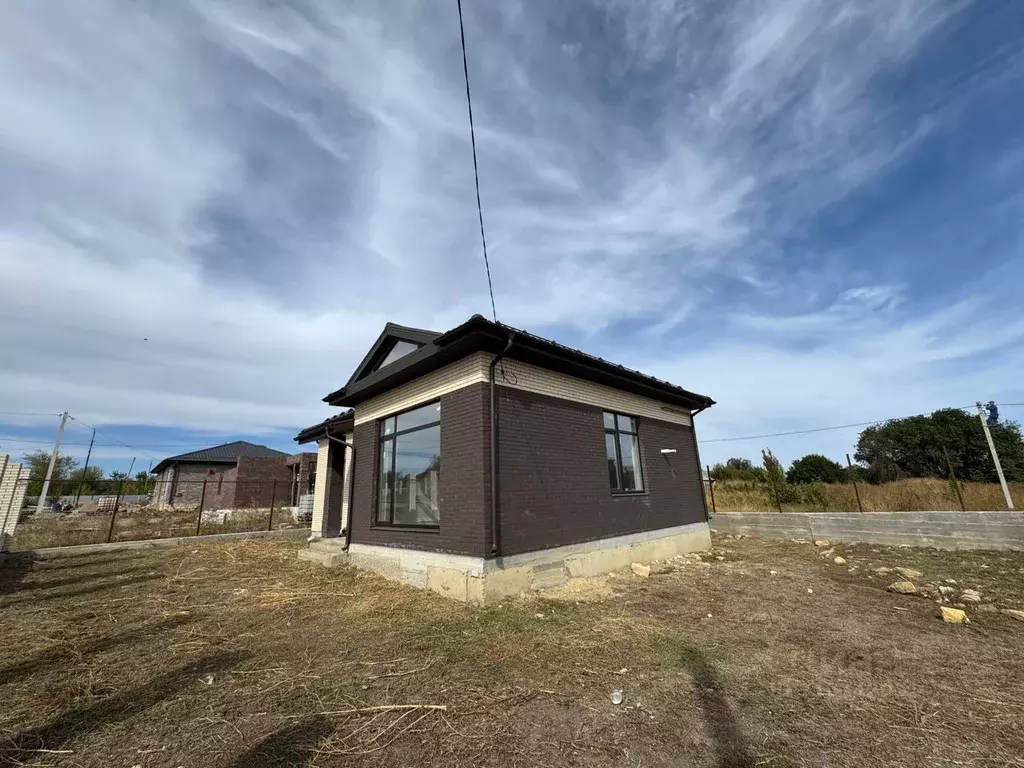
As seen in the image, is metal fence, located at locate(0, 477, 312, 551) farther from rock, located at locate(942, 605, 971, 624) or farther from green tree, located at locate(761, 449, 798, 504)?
green tree, located at locate(761, 449, 798, 504)

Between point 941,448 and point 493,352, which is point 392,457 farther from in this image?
point 941,448

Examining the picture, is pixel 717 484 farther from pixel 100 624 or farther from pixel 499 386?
pixel 100 624

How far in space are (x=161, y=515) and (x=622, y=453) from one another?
2533 cm

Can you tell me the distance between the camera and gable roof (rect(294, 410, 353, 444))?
11062 mm

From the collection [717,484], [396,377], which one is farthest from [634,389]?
[717,484]

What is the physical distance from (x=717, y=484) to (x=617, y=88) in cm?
1592

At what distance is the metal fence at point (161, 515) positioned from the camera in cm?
1231

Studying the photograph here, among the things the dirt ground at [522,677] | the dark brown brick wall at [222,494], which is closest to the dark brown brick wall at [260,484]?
the dark brown brick wall at [222,494]

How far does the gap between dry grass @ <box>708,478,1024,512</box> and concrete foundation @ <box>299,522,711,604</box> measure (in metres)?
7.67

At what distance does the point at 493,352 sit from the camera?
686cm

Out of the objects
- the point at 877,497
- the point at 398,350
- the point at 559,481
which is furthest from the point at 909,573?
the point at 398,350

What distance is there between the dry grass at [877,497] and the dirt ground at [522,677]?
6561mm

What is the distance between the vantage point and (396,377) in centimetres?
821

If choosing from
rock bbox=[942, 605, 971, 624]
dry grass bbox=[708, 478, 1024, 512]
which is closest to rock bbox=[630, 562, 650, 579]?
rock bbox=[942, 605, 971, 624]
